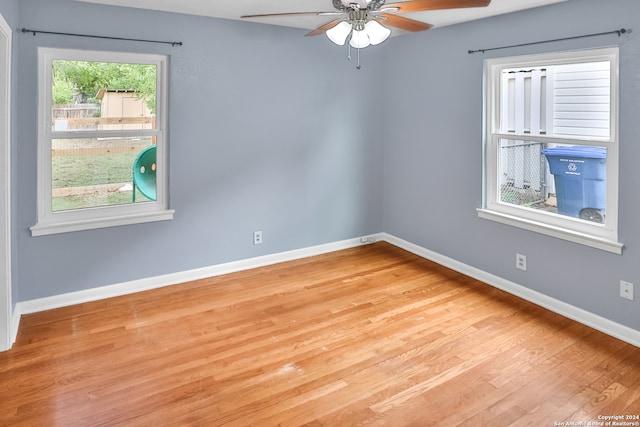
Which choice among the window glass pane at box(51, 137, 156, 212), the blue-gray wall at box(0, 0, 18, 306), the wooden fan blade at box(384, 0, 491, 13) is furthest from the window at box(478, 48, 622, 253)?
the blue-gray wall at box(0, 0, 18, 306)

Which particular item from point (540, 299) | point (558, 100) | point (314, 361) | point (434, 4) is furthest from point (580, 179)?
point (314, 361)

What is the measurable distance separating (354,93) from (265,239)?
72.2 inches

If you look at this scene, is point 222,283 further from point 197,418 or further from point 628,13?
point 628,13

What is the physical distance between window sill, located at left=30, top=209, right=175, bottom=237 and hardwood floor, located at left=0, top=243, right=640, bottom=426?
0.62 metres

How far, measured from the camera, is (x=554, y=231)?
11.2 feet

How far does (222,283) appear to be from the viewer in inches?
159

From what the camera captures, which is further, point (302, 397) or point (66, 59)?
point (66, 59)

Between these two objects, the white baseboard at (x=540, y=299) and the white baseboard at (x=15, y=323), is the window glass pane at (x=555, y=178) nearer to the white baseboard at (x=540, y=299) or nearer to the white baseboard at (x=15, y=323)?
the white baseboard at (x=540, y=299)

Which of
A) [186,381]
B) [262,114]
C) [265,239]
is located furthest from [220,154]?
[186,381]

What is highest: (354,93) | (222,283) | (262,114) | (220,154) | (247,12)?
(247,12)

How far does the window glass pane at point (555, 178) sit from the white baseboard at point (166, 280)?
185cm

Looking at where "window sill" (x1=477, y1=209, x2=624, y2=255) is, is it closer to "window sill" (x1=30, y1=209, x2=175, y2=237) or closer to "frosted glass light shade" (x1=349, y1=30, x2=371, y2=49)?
Result: "frosted glass light shade" (x1=349, y1=30, x2=371, y2=49)

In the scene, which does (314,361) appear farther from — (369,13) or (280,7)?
(280,7)

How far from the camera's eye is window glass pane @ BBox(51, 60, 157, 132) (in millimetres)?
3408
